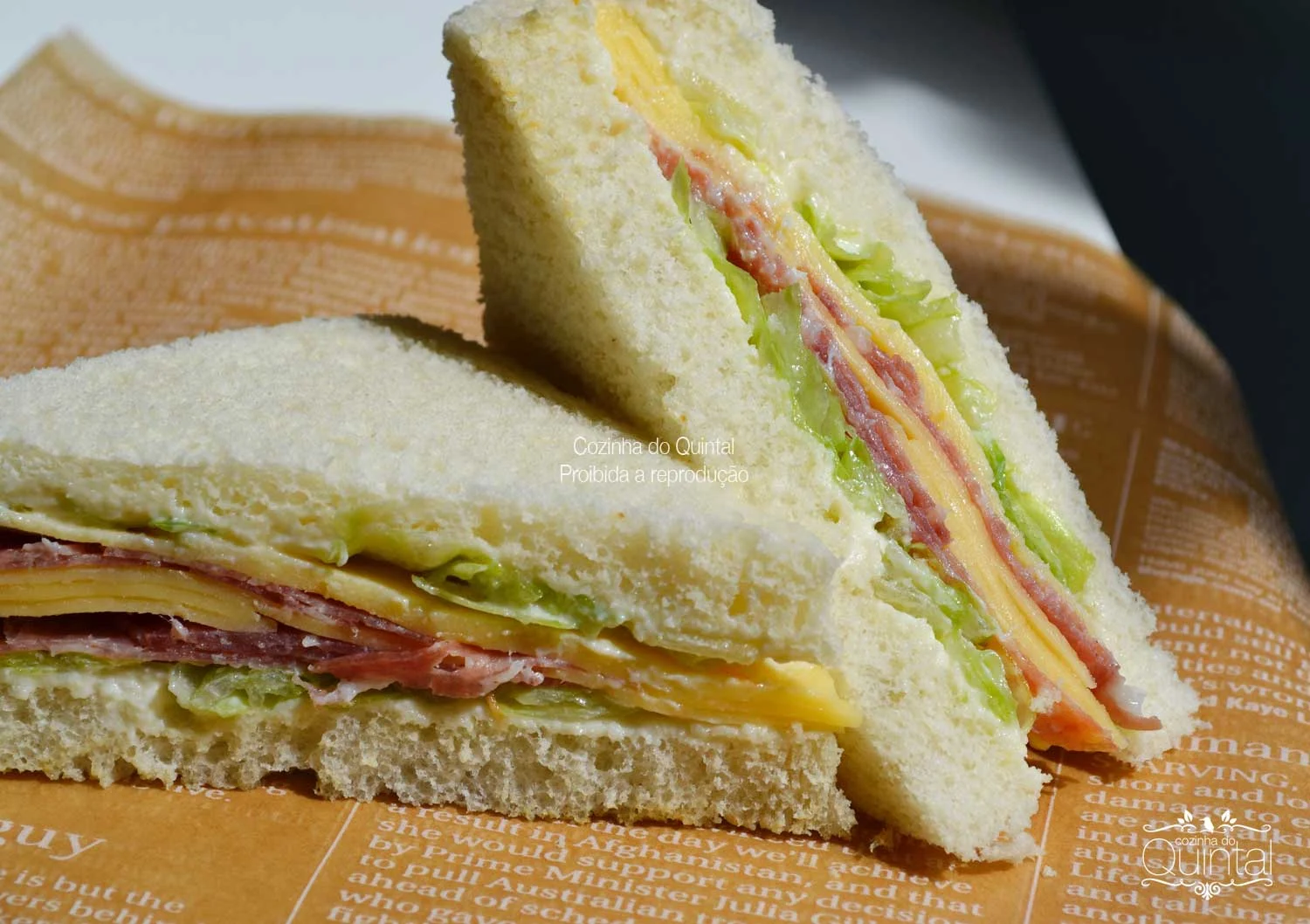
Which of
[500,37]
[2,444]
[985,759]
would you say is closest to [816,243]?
[500,37]

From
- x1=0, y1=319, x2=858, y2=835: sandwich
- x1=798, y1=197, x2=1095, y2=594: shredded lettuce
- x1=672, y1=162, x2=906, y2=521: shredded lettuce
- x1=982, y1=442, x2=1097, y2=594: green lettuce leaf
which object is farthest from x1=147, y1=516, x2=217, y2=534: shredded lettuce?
x1=982, y1=442, x2=1097, y2=594: green lettuce leaf

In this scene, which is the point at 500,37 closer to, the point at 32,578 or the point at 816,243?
the point at 816,243

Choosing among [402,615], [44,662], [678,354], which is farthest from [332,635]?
[678,354]

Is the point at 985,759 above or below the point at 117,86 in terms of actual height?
below

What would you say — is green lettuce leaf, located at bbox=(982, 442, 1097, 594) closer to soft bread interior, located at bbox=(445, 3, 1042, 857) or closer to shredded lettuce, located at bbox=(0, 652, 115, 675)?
soft bread interior, located at bbox=(445, 3, 1042, 857)

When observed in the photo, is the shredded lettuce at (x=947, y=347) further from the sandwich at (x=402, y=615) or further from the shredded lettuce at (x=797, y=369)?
the sandwich at (x=402, y=615)
